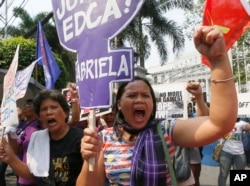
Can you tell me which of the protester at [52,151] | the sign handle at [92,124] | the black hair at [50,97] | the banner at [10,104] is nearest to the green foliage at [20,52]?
the banner at [10,104]

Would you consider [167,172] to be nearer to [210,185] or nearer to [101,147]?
[101,147]

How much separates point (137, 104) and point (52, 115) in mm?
1057

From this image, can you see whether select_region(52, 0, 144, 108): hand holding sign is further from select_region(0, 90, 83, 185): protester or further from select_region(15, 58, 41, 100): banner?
select_region(15, 58, 41, 100): banner

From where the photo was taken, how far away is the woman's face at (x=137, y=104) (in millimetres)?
2031

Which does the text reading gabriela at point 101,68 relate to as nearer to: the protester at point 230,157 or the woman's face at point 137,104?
the woman's face at point 137,104

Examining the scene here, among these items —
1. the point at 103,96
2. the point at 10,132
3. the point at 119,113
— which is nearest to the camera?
the point at 103,96

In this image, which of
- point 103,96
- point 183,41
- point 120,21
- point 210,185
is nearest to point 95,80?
point 103,96

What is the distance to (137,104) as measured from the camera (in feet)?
6.68

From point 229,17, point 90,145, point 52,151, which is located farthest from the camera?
point 229,17

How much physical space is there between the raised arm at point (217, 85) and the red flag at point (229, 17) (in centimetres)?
140

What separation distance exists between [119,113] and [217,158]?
176 inches

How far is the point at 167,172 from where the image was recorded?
6.31ft

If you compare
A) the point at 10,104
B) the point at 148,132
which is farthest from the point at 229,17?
the point at 10,104

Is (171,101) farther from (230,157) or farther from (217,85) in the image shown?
(217,85)
